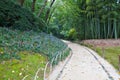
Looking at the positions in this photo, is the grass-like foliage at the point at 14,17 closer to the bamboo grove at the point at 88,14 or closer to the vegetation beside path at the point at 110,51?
the vegetation beside path at the point at 110,51

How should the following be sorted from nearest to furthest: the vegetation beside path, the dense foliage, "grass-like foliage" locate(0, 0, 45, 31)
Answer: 1. the vegetation beside path
2. "grass-like foliage" locate(0, 0, 45, 31)
3. the dense foliage

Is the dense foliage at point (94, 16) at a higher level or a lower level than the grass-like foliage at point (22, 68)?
higher

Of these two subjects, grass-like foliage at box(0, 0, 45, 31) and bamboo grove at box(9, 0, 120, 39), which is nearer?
grass-like foliage at box(0, 0, 45, 31)

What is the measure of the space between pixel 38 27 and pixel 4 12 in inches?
175

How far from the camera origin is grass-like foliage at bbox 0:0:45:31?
15.6m

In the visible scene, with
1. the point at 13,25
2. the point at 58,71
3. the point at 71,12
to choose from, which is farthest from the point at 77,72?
the point at 71,12

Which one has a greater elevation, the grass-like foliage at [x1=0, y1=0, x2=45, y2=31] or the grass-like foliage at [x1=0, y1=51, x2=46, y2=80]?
the grass-like foliage at [x1=0, y1=0, x2=45, y2=31]

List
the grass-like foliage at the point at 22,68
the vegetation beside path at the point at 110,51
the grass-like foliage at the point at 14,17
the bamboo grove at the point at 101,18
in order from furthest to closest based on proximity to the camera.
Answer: the bamboo grove at the point at 101,18 < the grass-like foliage at the point at 14,17 < the vegetation beside path at the point at 110,51 < the grass-like foliage at the point at 22,68

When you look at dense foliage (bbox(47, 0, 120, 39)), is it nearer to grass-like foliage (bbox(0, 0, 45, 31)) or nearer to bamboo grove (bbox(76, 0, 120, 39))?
bamboo grove (bbox(76, 0, 120, 39))

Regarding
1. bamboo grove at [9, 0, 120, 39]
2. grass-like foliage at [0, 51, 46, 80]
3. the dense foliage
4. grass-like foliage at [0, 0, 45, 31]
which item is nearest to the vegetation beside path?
grass-like foliage at [0, 51, 46, 80]

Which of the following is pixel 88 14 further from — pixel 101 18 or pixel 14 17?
pixel 14 17

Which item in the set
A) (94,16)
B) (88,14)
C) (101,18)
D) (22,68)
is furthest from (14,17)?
(94,16)

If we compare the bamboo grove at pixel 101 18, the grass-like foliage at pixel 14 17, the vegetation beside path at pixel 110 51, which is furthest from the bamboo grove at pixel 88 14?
the grass-like foliage at pixel 14 17

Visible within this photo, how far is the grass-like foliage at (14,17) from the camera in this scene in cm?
1561
